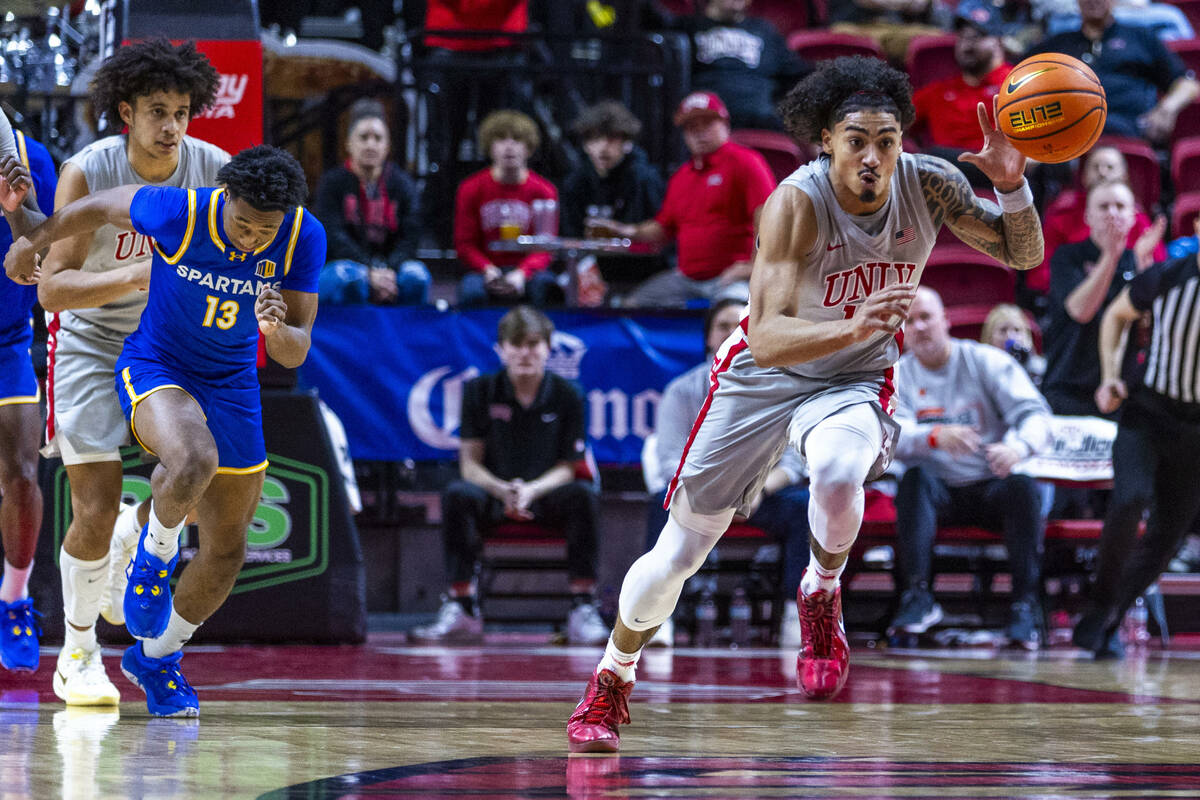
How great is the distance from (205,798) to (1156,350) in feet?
19.1

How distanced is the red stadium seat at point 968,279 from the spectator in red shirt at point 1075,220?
344 millimetres

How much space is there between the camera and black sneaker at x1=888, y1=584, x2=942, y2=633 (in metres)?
7.98

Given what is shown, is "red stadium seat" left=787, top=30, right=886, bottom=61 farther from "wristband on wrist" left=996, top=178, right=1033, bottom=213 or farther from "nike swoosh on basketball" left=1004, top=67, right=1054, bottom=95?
"wristband on wrist" left=996, top=178, right=1033, bottom=213

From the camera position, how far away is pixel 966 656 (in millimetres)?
7723

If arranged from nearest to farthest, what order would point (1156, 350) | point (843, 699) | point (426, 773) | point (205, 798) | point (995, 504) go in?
point (205, 798) → point (426, 773) → point (843, 699) → point (1156, 350) → point (995, 504)

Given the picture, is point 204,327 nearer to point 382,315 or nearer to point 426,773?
Result: point 426,773

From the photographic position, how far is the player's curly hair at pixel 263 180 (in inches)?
175

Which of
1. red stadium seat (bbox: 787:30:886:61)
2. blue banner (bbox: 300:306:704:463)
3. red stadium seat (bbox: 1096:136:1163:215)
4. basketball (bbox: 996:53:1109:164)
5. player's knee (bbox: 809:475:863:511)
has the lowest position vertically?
player's knee (bbox: 809:475:863:511)

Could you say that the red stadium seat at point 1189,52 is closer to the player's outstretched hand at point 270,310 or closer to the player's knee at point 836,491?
the player's knee at point 836,491

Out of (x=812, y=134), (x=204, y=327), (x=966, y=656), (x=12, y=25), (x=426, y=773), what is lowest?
(x=966, y=656)

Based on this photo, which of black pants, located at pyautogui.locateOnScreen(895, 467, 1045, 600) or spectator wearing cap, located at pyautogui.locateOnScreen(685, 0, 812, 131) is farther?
spectator wearing cap, located at pyautogui.locateOnScreen(685, 0, 812, 131)

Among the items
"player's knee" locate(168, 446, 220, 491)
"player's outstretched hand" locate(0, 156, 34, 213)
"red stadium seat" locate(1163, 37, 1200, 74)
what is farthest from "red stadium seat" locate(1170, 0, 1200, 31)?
"player's knee" locate(168, 446, 220, 491)

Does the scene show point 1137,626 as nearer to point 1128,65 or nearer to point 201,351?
point 1128,65

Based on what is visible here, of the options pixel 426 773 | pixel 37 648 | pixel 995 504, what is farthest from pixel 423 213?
pixel 426 773
